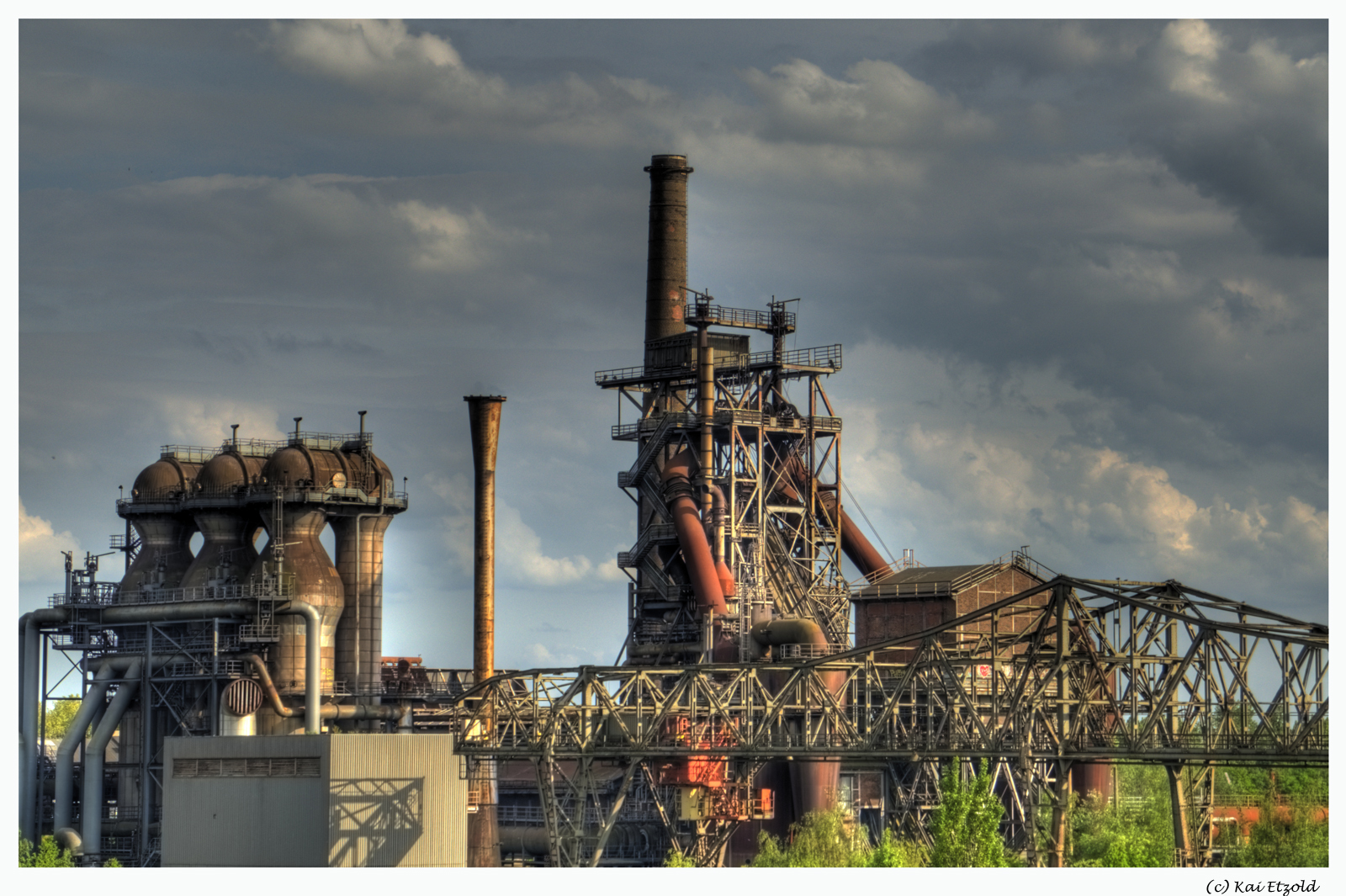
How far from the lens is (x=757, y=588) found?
3561 inches

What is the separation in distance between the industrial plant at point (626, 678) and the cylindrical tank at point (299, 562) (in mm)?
121

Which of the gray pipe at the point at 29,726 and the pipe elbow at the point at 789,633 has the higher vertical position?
the pipe elbow at the point at 789,633

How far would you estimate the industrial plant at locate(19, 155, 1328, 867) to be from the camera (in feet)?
214

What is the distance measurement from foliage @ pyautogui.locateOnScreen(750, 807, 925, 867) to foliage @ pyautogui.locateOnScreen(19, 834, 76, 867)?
26.3 meters

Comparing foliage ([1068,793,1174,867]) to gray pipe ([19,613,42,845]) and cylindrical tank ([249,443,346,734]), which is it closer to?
cylindrical tank ([249,443,346,734])

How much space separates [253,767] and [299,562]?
752 inches

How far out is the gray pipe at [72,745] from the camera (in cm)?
8512

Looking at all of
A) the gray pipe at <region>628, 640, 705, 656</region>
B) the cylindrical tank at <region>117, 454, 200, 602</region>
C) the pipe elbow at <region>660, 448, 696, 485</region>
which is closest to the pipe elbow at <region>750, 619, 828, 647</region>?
the gray pipe at <region>628, 640, 705, 656</region>

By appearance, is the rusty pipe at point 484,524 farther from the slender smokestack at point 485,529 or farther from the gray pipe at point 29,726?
the gray pipe at point 29,726

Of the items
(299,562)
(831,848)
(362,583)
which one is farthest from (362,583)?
(831,848)

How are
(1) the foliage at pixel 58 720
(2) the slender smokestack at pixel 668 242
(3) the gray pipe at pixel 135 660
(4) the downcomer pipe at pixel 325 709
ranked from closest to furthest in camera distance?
Answer: (4) the downcomer pipe at pixel 325 709, (3) the gray pipe at pixel 135 660, (2) the slender smokestack at pixel 668 242, (1) the foliage at pixel 58 720

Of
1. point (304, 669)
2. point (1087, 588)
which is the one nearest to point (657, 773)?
point (304, 669)

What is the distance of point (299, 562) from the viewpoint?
88188mm

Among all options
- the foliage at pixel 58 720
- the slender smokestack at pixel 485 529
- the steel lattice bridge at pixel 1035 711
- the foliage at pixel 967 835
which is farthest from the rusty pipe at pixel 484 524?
the foliage at pixel 58 720
